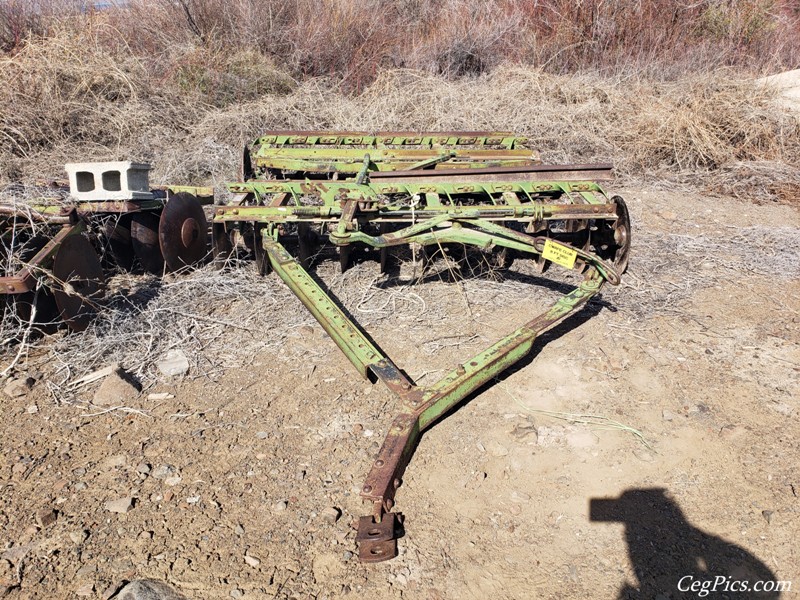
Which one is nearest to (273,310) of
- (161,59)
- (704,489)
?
(704,489)

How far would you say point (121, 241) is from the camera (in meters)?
4.15

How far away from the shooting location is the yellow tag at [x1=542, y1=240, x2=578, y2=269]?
3.04 metres

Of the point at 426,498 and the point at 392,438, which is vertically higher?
the point at 392,438

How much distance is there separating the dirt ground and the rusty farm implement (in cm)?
21

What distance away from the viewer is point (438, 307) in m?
3.80

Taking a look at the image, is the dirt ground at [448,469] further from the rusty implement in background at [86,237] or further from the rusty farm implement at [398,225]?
the rusty implement in background at [86,237]

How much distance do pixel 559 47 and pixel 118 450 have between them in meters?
9.22

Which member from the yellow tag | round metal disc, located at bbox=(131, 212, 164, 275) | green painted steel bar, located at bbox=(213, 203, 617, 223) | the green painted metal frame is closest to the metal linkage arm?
the yellow tag

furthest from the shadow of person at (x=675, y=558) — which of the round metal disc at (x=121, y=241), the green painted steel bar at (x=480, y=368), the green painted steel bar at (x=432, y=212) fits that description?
the round metal disc at (x=121, y=241)

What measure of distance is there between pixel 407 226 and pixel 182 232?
1.60 metres

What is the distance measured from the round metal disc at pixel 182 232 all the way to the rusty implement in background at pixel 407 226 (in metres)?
0.18

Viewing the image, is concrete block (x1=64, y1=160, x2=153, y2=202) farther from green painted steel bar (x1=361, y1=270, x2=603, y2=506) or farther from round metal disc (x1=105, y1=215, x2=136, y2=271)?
green painted steel bar (x1=361, y1=270, x2=603, y2=506)

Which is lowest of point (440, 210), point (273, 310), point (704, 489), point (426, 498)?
point (273, 310)

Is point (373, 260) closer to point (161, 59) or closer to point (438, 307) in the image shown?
point (438, 307)
